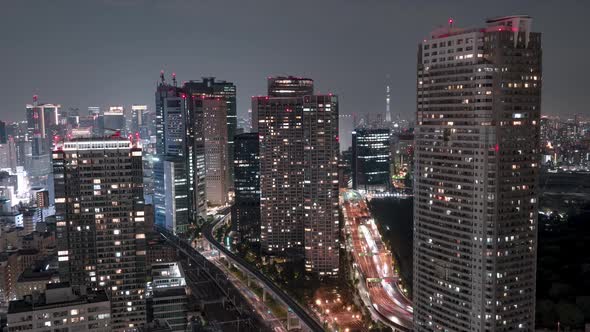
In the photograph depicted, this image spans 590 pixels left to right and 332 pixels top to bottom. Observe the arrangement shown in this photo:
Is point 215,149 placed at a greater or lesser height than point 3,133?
lesser

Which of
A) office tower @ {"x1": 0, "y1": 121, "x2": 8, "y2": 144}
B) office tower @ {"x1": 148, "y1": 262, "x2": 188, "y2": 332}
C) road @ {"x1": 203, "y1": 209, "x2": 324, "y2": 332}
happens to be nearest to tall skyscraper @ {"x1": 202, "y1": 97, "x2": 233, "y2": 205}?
road @ {"x1": 203, "y1": 209, "x2": 324, "y2": 332}

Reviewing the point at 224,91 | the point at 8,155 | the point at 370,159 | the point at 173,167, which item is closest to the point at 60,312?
the point at 173,167

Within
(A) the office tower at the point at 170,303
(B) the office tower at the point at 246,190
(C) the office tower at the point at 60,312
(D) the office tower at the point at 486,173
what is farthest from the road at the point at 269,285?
(C) the office tower at the point at 60,312

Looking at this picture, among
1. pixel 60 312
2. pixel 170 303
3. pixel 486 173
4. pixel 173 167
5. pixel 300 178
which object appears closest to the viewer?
pixel 60 312

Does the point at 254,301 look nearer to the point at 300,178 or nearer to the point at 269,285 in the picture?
the point at 269,285

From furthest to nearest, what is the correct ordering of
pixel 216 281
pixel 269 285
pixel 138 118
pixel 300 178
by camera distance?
pixel 138 118 → pixel 300 178 → pixel 216 281 → pixel 269 285
